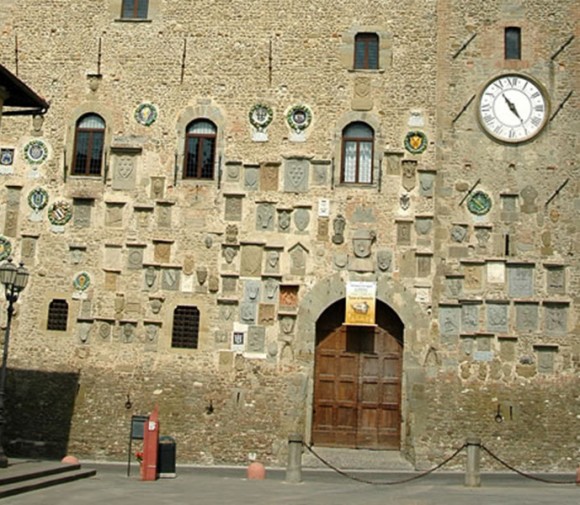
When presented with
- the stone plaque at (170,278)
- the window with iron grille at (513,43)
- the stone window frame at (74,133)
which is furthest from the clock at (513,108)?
the stone window frame at (74,133)

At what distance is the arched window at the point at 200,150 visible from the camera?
21.1 metres

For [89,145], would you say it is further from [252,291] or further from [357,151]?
[357,151]

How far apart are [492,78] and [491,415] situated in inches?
321

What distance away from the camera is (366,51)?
21.3 meters

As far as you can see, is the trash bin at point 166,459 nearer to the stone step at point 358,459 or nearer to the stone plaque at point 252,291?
the stone step at point 358,459

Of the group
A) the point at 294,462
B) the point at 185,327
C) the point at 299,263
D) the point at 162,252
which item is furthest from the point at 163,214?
the point at 294,462

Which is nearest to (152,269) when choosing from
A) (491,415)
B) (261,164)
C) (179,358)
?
(179,358)

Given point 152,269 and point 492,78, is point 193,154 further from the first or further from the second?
point 492,78

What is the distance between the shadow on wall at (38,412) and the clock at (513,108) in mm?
11864

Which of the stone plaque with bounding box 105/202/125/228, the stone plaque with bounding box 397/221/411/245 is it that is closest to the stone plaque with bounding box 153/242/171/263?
the stone plaque with bounding box 105/202/125/228

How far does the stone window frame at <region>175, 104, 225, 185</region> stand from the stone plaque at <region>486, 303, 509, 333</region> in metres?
7.48

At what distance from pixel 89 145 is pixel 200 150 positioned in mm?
2847

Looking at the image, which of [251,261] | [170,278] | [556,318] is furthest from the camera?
[170,278]

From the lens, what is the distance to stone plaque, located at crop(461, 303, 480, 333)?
1984 centimetres
